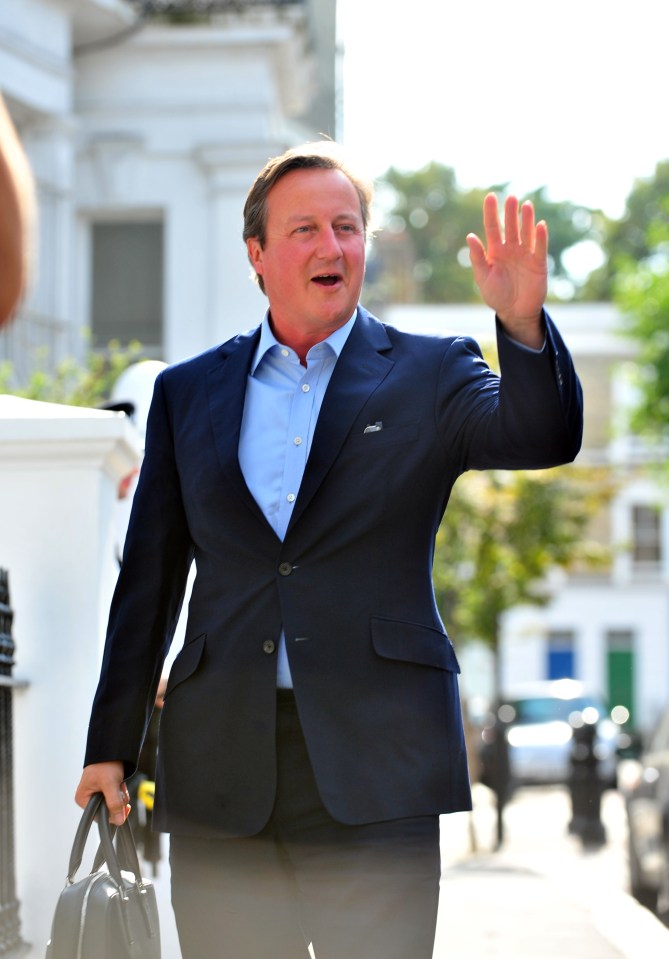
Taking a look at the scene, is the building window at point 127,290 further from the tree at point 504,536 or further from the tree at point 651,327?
the tree at point 651,327

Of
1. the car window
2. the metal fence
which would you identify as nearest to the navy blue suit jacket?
the metal fence

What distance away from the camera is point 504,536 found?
24531 mm

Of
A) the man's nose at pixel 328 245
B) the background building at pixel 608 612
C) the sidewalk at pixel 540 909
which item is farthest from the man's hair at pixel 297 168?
the background building at pixel 608 612

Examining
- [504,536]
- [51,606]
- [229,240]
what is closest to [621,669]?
[504,536]

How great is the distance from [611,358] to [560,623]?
815 cm

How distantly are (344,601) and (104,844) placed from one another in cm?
61

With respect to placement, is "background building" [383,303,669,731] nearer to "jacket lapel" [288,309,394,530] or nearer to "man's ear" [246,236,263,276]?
"man's ear" [246,236,263,276]

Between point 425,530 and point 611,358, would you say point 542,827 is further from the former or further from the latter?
point 611,358

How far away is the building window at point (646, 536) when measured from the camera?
171 ft

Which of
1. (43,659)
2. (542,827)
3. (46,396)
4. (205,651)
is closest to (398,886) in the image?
(205,651)

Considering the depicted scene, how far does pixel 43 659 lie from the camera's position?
4.87 meters

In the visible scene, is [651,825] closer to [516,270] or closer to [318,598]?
[318,598]

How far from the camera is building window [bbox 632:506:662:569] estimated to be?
5200cm

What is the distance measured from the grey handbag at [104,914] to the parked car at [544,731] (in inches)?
945
